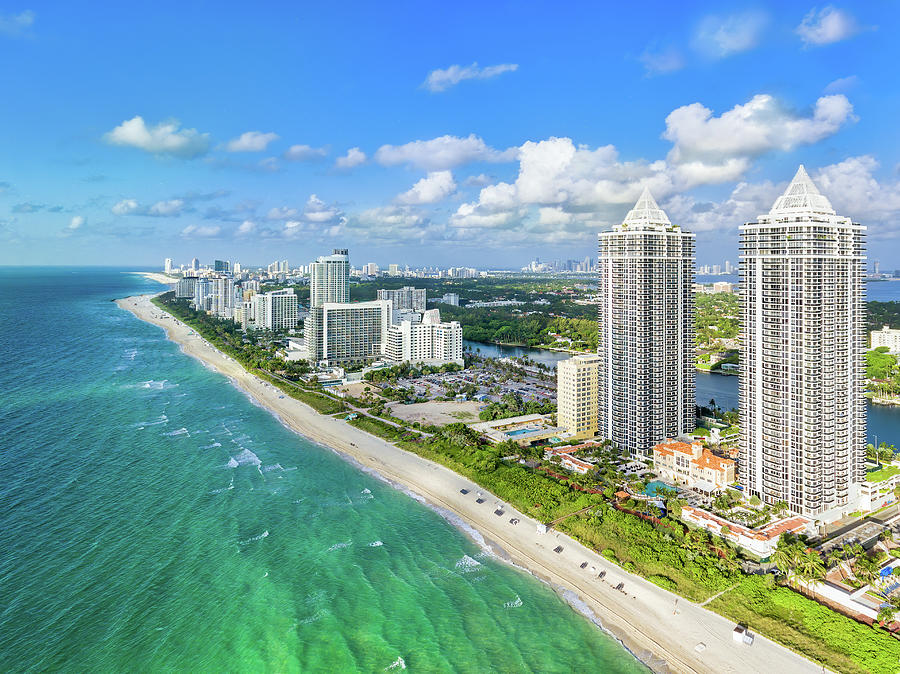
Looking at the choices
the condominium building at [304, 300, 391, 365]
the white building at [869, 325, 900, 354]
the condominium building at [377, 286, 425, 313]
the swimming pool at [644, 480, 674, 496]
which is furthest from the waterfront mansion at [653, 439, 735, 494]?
the condominium building at [377, 286, 425, 313]

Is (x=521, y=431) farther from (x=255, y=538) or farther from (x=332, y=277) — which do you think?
(x=332, y=277)

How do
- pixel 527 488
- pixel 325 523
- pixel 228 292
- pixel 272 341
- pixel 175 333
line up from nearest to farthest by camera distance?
pixel 325 523, pixel 527 488, pixel 272 341, pixel 175 333, pixel 228 292

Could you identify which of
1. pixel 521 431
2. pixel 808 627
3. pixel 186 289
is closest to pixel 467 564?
pixel 808 627

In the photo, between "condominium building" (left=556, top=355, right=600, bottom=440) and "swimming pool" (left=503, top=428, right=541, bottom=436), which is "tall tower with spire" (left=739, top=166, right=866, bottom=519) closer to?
"condominium building" (left=556, top=355, right=600, bottom=440)

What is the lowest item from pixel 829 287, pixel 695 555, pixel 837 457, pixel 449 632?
pixel 449 632

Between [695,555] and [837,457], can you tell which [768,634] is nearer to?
[695,555]

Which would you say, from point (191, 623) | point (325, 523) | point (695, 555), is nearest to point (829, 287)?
point (695, 555)
